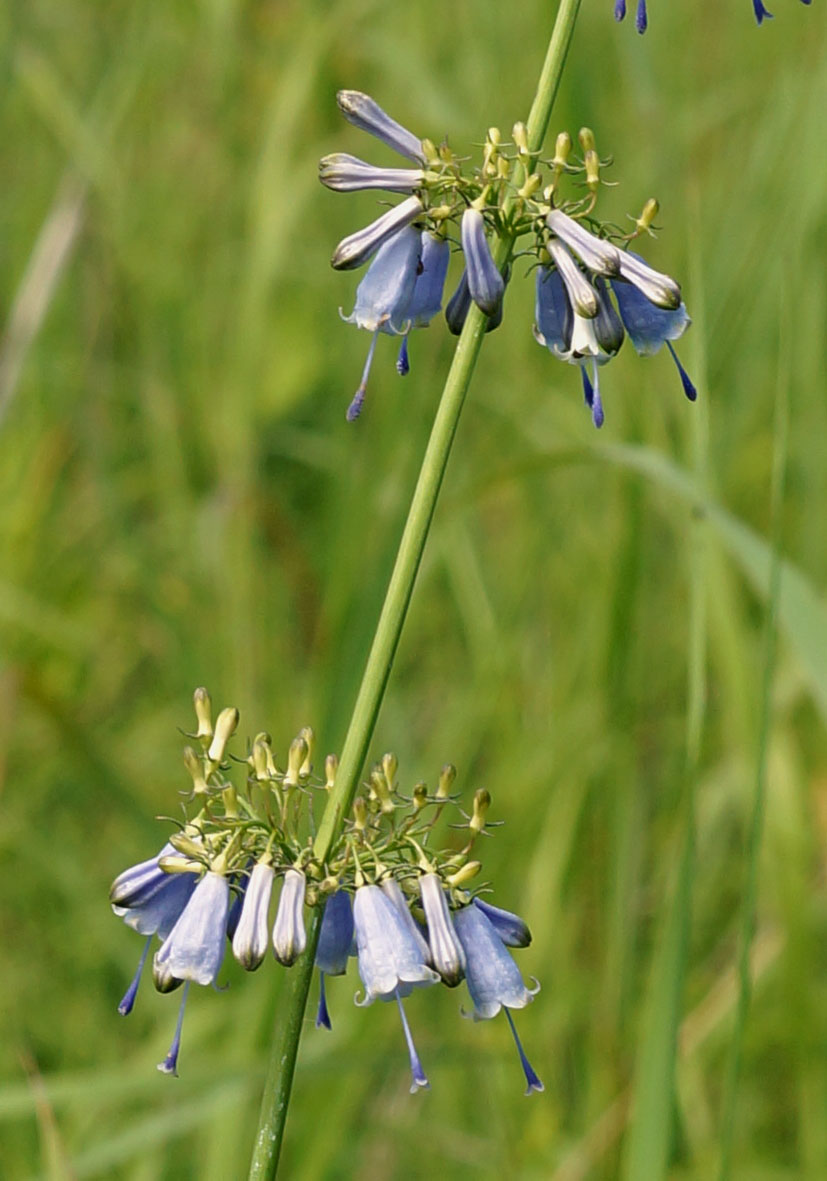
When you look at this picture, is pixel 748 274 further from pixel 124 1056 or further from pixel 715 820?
pixel 124 1056

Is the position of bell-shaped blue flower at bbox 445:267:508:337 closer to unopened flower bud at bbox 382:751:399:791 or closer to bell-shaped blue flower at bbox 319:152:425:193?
bell-shaped blue flower at bbox 319:152:425:193

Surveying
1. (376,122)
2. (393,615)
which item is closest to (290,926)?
(393,615)

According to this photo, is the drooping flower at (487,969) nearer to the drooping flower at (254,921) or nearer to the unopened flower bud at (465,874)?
the unopened flower bud at (465,874)

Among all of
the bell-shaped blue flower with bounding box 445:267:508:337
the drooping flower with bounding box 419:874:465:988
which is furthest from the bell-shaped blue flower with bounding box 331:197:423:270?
the drooping flower with bounding box 419:874:465:988

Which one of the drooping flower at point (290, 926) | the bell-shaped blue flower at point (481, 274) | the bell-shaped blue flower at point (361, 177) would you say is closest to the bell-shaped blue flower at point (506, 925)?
the drooping flower at point (290, 926)

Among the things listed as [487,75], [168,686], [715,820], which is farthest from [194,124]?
[715,820]
